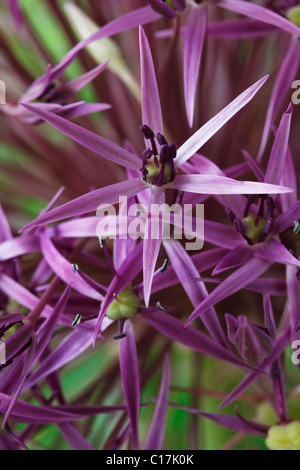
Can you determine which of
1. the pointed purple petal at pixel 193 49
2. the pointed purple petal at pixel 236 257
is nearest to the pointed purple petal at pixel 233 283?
the pointed purple petal at pixel 236 257

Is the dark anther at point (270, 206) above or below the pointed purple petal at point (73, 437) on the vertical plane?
above

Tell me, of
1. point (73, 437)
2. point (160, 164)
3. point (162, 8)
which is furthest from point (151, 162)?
point (73, 437)

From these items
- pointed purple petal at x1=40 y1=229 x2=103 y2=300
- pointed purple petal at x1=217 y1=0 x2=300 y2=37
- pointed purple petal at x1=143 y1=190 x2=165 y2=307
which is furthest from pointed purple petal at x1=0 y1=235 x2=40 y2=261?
pointed purple petal at x1=217 y1=0 x2=300 y2=37

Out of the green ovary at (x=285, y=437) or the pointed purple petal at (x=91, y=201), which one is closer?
the pointed purple petal at (x=91, y=201)

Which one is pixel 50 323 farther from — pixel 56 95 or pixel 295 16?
pixel 295 16

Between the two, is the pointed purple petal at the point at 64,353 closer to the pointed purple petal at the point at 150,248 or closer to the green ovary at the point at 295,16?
the pointed purple petal at the point at 150,248
